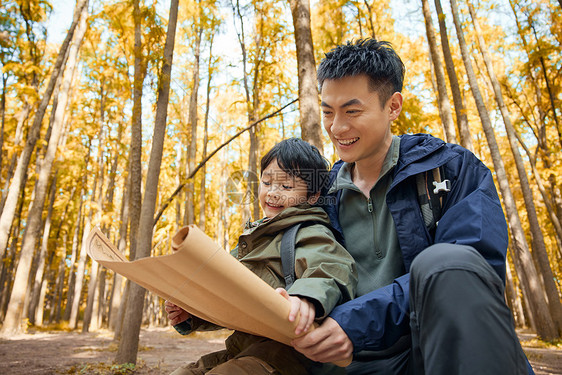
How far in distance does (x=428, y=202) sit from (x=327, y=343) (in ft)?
2.24

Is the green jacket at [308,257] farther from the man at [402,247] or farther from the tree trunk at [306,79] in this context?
the tree trunk at [306,79]

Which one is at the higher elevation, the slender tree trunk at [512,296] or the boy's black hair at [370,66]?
the boy's black hair at [370,66]

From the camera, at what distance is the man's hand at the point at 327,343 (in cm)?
111

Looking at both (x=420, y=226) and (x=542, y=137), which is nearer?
(x=420, y=226)

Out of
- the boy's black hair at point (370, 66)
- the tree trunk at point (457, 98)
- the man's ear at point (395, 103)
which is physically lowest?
the man's ear at point (395, 103)

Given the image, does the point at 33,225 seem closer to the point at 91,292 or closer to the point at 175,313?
the point at 91,292

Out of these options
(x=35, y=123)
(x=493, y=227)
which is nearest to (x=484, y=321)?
(x=493, y=227)

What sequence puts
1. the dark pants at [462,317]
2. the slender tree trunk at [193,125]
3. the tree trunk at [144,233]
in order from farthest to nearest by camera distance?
the slender tree trunk at [193,125] → the tree trunk at [144,233] → the dark pants at [462,317]

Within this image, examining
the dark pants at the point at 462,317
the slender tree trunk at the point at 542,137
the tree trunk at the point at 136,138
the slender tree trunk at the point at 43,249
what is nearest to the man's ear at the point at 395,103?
the dark pants at the point at 462,317

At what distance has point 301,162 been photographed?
1907 millimetres

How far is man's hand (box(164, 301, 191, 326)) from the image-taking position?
1.59 metres

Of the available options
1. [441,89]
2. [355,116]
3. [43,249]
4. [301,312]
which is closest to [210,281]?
[301,312]

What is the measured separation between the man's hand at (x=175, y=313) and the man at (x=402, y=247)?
68 cm

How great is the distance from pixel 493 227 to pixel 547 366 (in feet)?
20.3
